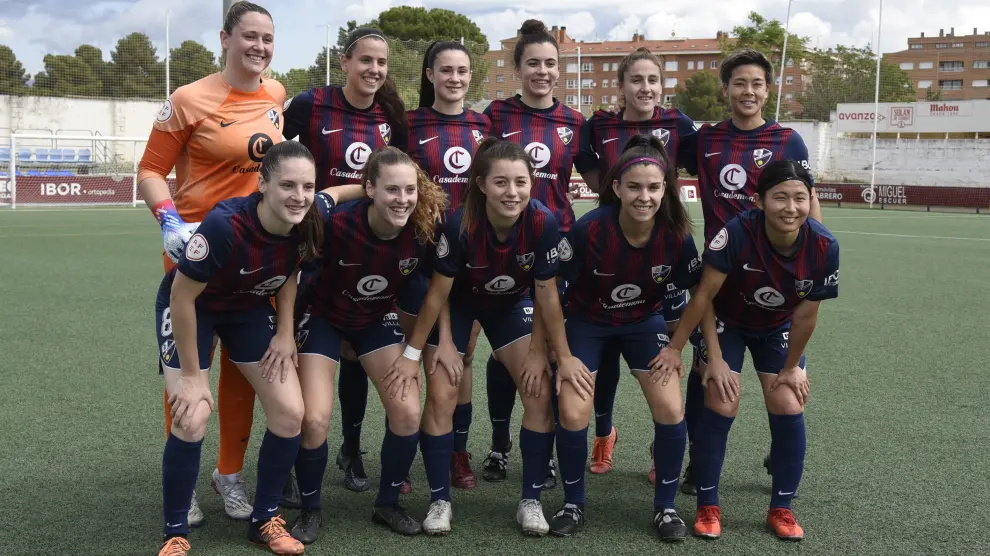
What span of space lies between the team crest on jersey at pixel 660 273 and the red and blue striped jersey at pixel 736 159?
0.56 m

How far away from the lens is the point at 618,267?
11.7 ft

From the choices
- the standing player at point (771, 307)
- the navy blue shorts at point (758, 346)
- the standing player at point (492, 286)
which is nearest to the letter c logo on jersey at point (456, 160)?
the standing player at point (492, 286)

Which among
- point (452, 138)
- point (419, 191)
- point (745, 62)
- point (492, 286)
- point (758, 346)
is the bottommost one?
point (758, 346)

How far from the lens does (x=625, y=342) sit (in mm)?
3707

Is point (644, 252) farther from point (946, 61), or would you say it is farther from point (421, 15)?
point (946, 61)

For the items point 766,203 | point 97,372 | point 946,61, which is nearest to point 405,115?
point 766,203

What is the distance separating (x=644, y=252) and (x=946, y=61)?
274 ft

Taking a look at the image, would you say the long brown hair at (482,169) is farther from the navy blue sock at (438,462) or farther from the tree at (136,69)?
the tree at (136,69)

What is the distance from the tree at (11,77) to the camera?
33094 mm

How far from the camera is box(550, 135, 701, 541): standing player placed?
3477 mm

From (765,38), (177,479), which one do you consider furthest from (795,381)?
(765,38)

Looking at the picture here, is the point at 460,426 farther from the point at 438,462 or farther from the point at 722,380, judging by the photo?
the point at 722,380

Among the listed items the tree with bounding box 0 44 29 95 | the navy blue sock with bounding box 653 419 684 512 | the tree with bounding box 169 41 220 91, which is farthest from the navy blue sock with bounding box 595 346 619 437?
the tree with bounding box 0 44 29 95

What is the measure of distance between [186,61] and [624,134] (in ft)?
85.2
